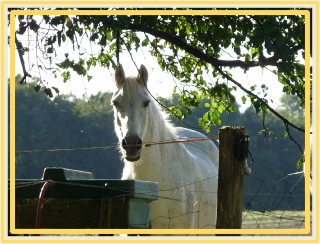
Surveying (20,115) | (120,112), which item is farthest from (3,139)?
(20,115)

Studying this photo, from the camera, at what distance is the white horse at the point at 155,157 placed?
809cm

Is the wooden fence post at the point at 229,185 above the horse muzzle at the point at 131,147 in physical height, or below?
below

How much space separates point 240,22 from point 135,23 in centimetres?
113

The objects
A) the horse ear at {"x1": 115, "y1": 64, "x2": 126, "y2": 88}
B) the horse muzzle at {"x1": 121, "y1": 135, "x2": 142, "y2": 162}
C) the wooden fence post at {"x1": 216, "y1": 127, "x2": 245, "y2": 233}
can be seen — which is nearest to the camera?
the wooden fence post at {"x1": 216, "y1": 127, "x2": 245, "y2": 233}

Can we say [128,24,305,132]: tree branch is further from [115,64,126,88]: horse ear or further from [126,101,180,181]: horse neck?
[126,101,180,181]: horse neck

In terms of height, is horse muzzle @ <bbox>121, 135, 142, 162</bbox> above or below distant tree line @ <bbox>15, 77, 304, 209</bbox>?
below

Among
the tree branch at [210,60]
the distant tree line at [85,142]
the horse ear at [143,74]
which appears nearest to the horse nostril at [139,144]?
the horse ear at [143,74]

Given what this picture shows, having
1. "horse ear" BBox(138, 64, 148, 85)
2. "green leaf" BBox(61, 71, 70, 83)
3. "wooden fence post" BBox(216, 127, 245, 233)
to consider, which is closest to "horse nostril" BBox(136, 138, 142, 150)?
"horse ear" BBox(138, 64, 148, 85)

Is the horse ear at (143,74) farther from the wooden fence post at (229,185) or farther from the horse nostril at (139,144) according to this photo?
Answer: the wooden fence post at (229,185)

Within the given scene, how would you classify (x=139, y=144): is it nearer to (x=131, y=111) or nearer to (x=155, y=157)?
(x=131, y=111)

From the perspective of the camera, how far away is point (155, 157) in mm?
8531

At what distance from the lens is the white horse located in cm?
809

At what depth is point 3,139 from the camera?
6.60 meters
